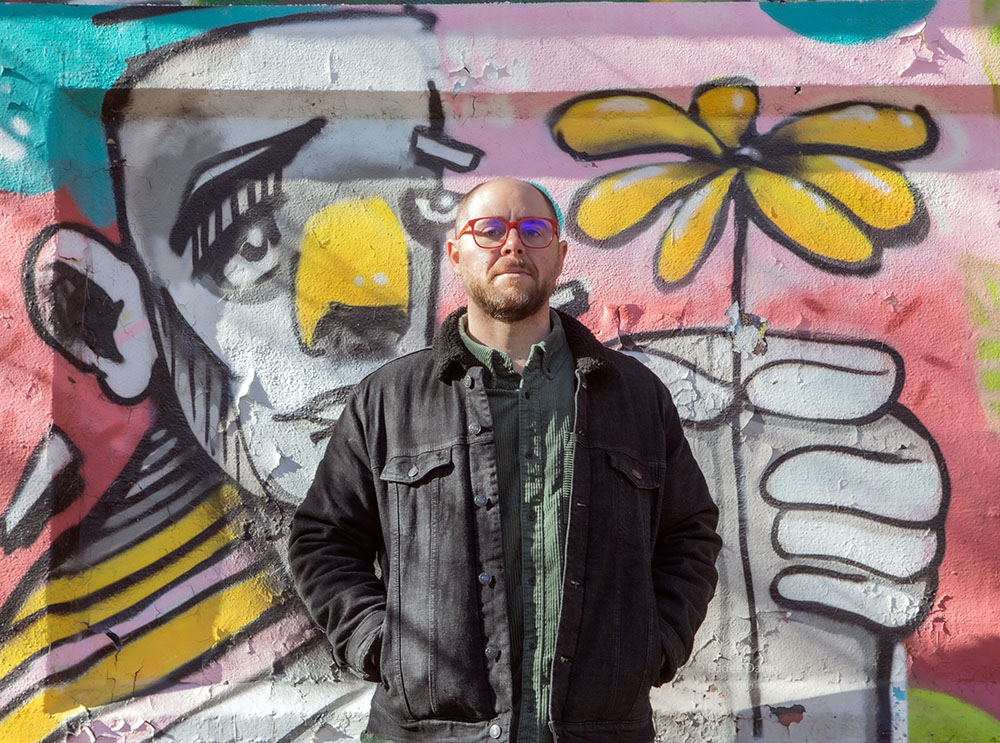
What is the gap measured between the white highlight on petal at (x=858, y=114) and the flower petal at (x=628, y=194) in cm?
50

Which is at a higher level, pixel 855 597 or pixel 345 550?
pixel 345 550

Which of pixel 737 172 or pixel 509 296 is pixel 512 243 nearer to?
pixel 509 296

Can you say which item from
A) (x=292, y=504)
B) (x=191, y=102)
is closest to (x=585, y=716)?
(x=292, y=504)

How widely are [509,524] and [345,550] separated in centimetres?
47

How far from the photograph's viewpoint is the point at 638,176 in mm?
3457

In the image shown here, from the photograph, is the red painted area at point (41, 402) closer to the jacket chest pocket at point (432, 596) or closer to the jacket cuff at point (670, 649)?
the jacket chest pocket at point (432, 596)

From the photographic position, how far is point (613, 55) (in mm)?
3404

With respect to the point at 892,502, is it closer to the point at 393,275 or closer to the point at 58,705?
the point at 393,275

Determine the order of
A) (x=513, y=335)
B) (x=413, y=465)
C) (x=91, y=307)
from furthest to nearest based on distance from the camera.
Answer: (x=91, y=307)
(x=513, y=335)
(x=413, y=465)

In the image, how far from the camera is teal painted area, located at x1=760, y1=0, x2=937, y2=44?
3395 mm

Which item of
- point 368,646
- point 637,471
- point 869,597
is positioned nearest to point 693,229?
point 637,471

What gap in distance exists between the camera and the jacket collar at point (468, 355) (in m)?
2.44

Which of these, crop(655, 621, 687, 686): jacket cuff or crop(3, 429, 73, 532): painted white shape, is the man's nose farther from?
crop(3, 429, 73, 532): painted white shape

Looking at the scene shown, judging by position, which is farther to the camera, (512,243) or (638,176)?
(638,176)
